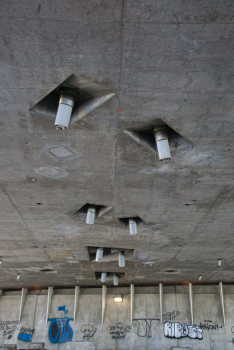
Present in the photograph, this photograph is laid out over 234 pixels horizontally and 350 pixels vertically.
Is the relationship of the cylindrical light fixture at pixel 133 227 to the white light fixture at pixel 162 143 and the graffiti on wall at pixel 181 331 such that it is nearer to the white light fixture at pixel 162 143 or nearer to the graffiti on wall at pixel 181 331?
the white light fixture at pixel 162 143

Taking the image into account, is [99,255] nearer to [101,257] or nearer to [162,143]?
[101,257]

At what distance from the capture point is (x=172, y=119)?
18.2ft

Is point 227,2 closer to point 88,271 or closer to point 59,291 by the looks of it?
point 88,271

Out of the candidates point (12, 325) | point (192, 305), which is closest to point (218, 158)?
point (192, 305)

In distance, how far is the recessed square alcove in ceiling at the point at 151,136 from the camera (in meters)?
5.95

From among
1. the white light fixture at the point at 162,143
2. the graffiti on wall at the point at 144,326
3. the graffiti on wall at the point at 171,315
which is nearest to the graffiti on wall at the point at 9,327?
the graffiti on wall at the point at 144,326

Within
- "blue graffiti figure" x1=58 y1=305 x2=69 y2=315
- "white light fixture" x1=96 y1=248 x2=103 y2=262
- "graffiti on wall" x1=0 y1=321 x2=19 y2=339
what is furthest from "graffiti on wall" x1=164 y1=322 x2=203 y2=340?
"graffiti on wall" x1=0 y1=321 x2=19 y2=339

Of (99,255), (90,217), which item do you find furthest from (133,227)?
(99,255)

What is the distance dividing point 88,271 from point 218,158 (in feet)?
43.2

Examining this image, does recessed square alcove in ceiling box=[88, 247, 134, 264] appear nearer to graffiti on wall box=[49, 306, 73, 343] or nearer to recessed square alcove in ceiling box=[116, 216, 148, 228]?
recessed square alcove in ceiling box=[116, 216, 148, 228]

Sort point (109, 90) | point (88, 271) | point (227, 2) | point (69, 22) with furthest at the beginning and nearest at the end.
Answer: point (88, 271)
point (109, 90)
point (69, 22)
point (227, 2)

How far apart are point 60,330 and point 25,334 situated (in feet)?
8.58

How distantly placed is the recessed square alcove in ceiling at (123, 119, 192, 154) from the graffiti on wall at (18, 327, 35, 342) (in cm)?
1962

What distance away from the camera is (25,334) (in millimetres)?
20047
